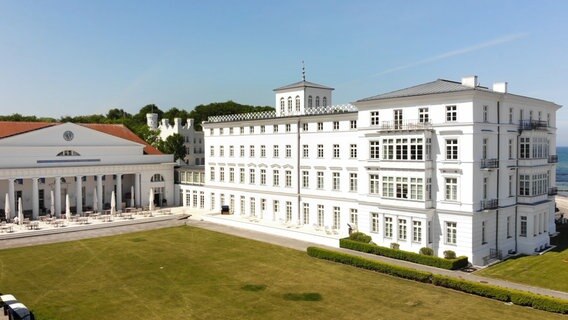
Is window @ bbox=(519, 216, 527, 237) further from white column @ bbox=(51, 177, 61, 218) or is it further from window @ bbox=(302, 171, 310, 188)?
white column @ bbox=(51, 177, 61, 218)

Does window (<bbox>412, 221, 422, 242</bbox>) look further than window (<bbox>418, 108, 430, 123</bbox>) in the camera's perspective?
No

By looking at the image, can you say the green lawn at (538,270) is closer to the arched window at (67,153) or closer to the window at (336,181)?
the window at (336,181)

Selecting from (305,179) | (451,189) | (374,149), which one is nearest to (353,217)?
(305,179)

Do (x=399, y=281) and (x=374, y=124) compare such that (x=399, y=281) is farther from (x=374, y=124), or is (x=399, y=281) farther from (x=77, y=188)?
(x=77, y=188)

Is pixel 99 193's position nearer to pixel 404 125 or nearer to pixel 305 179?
pixel 305 179

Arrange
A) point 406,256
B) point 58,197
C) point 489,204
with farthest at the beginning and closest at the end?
point 58,197, point 489,204, point 406,256

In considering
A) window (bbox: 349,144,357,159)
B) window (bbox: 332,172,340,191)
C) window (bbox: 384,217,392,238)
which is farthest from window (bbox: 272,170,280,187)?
window (bbox: 384,217,392,238)
